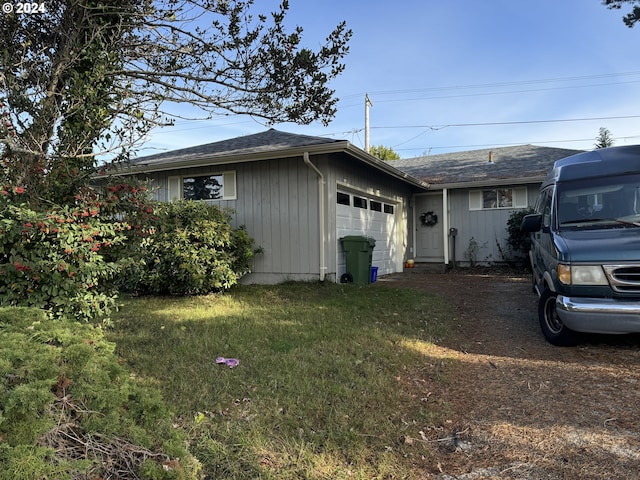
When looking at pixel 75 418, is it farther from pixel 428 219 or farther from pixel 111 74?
pixel 428 219

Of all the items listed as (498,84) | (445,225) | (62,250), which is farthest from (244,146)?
(498,84)

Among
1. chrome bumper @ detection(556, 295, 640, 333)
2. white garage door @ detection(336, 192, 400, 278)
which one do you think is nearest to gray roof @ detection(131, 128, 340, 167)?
white garage door @ detection(336, 192, 400, 278)

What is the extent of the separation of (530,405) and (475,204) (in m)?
10.7

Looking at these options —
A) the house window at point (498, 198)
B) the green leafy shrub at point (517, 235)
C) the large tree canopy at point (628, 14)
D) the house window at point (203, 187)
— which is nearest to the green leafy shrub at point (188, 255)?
the house window at point (203, 187)

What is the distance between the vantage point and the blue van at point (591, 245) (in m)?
3.90

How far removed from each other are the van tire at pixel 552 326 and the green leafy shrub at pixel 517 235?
23.6 ft

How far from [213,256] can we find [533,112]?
925 inches

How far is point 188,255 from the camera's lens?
753 centimetres

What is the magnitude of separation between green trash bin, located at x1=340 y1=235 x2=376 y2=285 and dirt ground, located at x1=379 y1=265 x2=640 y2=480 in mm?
3666

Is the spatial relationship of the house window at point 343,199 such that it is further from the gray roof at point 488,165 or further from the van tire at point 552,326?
the van tire at point 552,326

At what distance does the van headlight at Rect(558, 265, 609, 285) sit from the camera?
3.98 metres

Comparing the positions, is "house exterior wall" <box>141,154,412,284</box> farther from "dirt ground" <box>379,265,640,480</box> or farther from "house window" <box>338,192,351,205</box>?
"dirt ground" <box>379,265,640,480</box>

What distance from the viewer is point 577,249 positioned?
4148 millimetres

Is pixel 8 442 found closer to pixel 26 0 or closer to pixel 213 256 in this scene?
pixel 26 0
